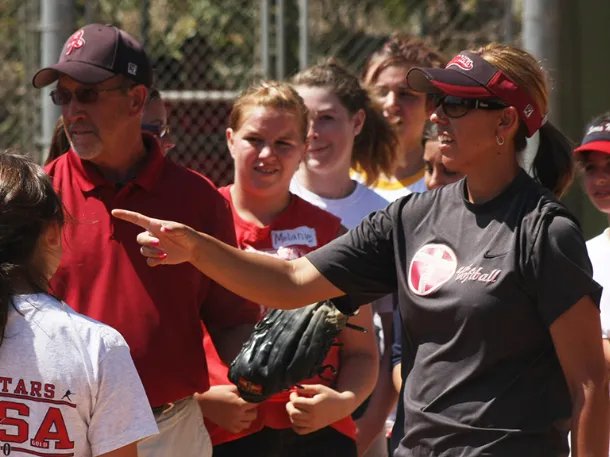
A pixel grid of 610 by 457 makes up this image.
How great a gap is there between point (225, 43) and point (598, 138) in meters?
5.39

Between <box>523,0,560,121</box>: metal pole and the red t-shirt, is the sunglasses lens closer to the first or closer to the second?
the red t-shirt

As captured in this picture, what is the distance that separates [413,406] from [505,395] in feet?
0.86

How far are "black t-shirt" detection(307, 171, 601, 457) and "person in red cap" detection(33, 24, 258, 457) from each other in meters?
0.81

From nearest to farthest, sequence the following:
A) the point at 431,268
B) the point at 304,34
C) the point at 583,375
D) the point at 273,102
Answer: the point at 583,375 < the point at 431,268 < the point at 273,102 < the point at 304,34

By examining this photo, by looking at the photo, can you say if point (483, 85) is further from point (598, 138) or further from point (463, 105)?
point (598, 138)

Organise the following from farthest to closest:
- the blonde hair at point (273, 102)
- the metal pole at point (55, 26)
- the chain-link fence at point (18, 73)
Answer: the chain-link fence at point (18, 73), the metal pole at point (55, 26), the blonde hair at point (273, 102)

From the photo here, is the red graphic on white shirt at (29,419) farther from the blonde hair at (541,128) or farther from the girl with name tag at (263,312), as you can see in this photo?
the blonde hair at (541,128)

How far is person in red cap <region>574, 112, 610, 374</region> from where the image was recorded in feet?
12.3

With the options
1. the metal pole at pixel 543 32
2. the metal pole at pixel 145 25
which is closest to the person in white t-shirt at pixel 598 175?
the metal pole at pixel 543 32

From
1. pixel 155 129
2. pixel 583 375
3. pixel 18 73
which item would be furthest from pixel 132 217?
pixel 18 73

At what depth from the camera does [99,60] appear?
3.48 metres

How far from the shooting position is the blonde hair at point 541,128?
2893 mm

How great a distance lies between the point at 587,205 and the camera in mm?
5199

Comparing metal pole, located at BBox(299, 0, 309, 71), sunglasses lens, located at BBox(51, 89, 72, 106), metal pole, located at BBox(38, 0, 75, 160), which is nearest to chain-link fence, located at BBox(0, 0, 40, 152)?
metal pole, located at BBox(38, 0, 75, 160)
